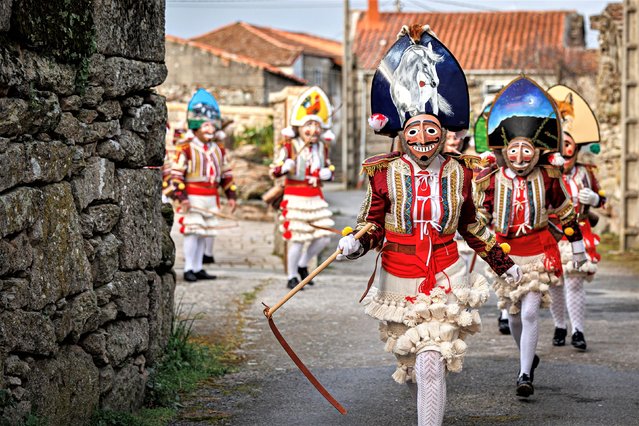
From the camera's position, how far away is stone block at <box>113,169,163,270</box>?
20.9ft

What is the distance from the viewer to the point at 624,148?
1598 cm

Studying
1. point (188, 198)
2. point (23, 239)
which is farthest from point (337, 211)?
point (23, 239)

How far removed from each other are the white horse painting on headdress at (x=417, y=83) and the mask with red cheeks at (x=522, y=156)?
1.50 metres

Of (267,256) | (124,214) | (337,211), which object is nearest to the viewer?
(124,214)

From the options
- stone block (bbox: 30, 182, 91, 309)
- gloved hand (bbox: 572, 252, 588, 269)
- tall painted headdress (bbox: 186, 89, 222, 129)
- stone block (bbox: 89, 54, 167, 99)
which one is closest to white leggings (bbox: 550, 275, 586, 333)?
gloved hand (bbox: 572, 252, 588, 269)

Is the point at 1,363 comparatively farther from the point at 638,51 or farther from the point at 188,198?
the point at 638,51

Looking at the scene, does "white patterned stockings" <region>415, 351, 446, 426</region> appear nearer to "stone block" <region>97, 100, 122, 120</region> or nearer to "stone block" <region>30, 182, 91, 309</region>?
"stone block" <region>30, 182, 91, 309</region>

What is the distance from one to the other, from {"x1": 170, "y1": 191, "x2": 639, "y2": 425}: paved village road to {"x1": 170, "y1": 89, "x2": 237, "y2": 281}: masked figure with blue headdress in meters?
0.89

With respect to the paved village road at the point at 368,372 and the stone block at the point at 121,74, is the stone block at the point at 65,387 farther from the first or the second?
the stone block at the point at 121,74

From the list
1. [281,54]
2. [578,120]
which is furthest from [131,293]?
[281,54]

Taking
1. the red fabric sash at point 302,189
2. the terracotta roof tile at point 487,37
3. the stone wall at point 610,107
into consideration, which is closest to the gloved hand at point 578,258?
the red fabric sash at point 302,189

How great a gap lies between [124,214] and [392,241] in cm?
147

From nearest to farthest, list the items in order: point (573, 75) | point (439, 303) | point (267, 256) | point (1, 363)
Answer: point (1, 363) → point (439, 303) → point (267, 256) → point (573, 75)

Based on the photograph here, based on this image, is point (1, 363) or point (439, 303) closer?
point (1, 363)
